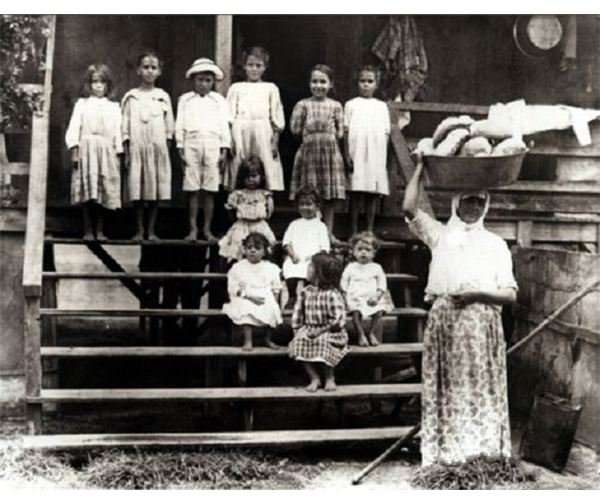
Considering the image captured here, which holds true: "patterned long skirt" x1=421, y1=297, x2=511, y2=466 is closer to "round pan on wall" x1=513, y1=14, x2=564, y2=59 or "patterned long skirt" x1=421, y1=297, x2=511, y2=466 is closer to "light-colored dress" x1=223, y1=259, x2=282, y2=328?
"light-colored dress" x1=223, y1=259, x2=282, y2=328

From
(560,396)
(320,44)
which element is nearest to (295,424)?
(560,396)

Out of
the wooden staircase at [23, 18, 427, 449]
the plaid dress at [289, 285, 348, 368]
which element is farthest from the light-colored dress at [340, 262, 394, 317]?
the plaid dress at [289, 285, 348, 368]

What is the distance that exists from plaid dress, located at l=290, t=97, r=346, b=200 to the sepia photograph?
0.02 m

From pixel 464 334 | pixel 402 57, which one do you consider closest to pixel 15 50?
pixel 464 334

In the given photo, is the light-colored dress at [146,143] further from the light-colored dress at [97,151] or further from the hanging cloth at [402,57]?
the hanging cloth at [402,57]

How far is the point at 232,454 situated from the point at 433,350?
140 centimetres

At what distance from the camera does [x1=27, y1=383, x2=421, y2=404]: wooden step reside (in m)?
5.81

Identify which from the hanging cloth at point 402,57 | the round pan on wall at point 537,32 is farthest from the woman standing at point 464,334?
the round pan on wall at point 537,32

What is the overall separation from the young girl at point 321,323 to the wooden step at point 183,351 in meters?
0.18

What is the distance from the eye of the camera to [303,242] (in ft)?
22.2

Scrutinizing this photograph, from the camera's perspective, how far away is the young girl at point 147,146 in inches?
284

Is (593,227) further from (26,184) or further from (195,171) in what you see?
(26,184)

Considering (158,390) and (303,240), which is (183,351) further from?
(303,240)
